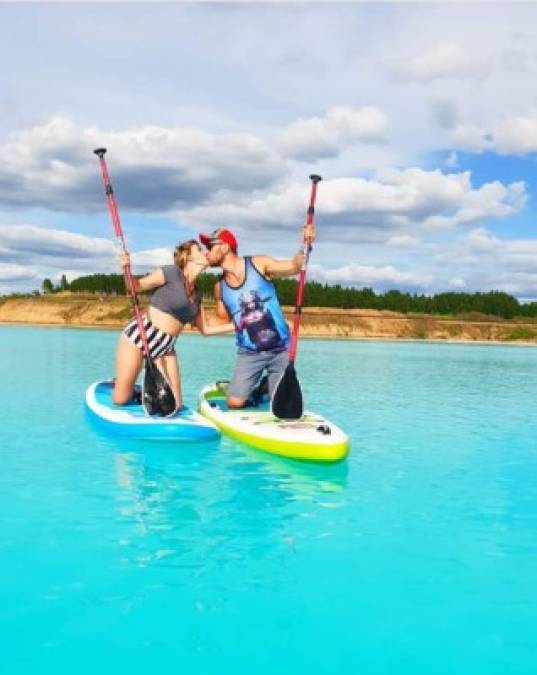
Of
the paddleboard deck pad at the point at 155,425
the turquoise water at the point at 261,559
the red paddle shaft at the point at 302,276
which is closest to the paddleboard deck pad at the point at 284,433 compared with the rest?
the turquoise water at the point at 261,559

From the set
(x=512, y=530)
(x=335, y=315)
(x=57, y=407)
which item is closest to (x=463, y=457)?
(x=512, y=530)

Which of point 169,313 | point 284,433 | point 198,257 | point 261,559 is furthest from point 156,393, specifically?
point 261,559

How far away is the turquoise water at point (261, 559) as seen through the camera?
15.4ft

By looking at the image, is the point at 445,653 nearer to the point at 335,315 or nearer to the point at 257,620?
the point at 257,620

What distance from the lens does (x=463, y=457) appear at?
12.1m

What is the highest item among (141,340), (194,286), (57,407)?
(194,286)

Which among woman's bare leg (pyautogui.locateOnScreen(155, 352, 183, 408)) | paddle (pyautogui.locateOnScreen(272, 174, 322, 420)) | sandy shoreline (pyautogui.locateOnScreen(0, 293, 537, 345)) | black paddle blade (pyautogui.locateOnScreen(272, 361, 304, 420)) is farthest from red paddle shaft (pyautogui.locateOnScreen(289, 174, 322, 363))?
sandy shoreline (pyautogui.locateOnScreen(0, 293, 537, 345))

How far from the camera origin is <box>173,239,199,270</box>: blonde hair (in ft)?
39.5

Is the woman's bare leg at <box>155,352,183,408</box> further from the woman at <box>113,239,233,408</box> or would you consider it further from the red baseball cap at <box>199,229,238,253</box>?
the red baseball cap at <box>199,229,238,253</box>

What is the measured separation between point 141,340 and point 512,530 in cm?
696

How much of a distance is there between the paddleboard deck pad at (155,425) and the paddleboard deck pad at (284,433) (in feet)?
1.55

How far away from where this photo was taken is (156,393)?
39.5ft

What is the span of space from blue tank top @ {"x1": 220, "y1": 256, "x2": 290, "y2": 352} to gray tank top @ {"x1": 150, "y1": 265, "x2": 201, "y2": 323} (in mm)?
669

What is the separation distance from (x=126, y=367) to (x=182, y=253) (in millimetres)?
2330
